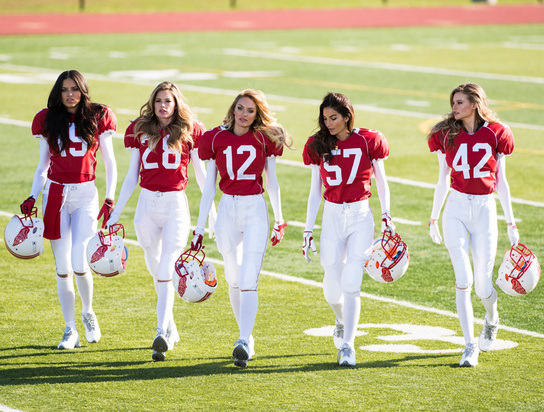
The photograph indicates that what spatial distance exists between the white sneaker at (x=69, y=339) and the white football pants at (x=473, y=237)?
2.84 metres

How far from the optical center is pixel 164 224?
24.2 feet

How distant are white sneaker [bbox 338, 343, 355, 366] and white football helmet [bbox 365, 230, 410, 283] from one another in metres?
0.56

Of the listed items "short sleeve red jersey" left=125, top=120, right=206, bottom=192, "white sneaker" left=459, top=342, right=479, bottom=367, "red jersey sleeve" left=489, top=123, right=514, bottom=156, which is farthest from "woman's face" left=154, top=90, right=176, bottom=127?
"white sneaker" left=459, top=342, right=479, bottom=367

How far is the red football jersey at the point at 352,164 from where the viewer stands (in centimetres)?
718

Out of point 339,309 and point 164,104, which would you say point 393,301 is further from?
point 164,104

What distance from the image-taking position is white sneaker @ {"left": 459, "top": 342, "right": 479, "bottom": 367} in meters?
7.08

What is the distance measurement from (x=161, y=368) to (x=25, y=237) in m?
1.40

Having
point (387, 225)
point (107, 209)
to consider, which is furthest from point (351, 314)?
point (107, 209)

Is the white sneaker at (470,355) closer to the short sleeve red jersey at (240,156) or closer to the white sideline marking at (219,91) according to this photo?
the short sleeve red jersey at (240,156)

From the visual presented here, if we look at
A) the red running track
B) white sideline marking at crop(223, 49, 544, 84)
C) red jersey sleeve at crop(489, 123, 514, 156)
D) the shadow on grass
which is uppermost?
the red running track

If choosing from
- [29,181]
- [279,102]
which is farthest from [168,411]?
[279,102]

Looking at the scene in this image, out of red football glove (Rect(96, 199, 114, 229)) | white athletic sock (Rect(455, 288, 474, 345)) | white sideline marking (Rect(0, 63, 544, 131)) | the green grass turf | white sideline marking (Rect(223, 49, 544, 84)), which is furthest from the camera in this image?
the green grass turf

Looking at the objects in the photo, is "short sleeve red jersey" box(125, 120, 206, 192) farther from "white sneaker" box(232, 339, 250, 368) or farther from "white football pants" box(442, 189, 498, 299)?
"white football pants" box(442, 189, 498, 299)

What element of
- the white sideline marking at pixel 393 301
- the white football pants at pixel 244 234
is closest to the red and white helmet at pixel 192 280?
the white football pants at pixel 244 234
